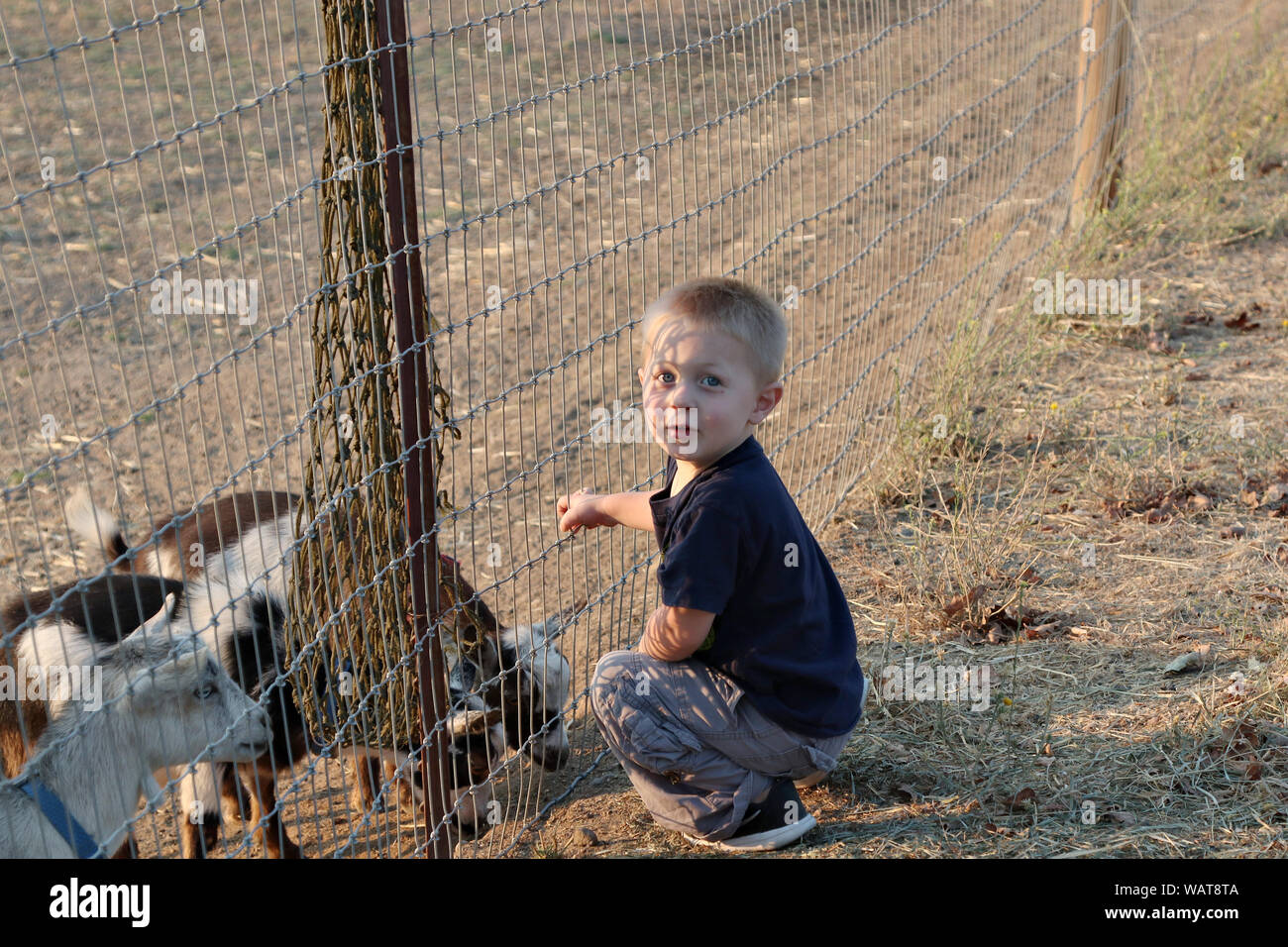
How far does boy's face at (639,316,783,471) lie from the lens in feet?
9.20

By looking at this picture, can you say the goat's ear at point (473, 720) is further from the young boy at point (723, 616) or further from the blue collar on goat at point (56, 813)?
the blue collar on goat at point (56, 813)

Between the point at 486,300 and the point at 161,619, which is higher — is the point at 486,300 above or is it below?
above

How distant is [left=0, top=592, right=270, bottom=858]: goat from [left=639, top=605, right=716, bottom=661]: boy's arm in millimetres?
1014

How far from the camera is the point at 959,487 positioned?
4.60 m

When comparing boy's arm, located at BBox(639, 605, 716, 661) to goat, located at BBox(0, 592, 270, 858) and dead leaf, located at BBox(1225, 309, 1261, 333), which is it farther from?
dead leaf, located at BBox(1225, 309, 1261, 333)

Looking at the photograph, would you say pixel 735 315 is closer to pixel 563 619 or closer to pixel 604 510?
pixel 604 510

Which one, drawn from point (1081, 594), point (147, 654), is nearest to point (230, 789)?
point (147, 654)

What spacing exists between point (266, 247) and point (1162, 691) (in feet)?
21.4

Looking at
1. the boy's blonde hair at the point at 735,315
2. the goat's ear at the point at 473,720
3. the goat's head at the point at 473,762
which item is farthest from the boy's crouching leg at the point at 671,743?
the boy's blonde hair at the point at 735,315

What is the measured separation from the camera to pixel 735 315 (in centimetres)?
280

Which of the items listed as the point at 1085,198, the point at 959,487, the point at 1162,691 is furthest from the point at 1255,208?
the point at 1162,691

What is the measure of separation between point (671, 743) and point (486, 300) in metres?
1.21

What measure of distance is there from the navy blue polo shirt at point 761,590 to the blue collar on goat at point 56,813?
146cm
